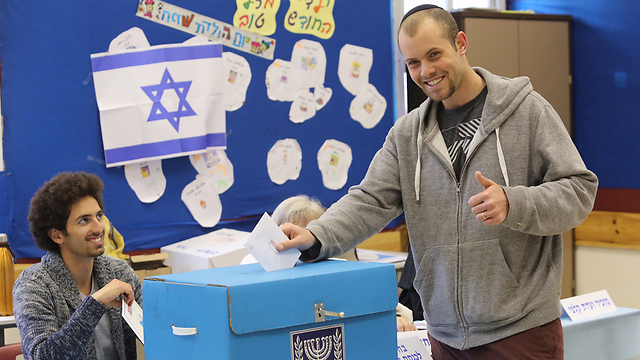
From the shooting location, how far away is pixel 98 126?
2971mm

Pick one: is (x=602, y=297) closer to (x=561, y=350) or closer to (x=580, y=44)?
(x=561, y=350)

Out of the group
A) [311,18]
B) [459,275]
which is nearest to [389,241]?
[311,18]

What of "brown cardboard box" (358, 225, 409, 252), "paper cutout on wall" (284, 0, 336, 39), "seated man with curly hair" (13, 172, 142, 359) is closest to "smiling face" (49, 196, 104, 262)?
"seated man with curly hair" (13, 172, 142, 359)

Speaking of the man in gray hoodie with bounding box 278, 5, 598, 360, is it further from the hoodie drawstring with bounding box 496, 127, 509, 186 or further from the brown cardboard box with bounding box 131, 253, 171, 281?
the brown cardboard box with bounding box 131, 253, 171, 281

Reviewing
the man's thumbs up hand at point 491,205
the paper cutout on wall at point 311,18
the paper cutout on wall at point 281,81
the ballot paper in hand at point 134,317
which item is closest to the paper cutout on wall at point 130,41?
the paper cutout on wall at point 281,81

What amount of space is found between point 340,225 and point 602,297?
4.77ft

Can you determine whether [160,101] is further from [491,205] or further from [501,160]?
[491,205]

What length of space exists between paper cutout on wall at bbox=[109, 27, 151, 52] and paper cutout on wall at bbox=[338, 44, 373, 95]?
128 cm

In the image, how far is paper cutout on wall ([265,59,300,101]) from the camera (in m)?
3.51

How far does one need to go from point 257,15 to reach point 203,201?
116 centimetres

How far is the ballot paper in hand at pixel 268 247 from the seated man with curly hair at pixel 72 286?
874 millimetres

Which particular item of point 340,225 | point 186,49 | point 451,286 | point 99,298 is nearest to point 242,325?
point 340,225

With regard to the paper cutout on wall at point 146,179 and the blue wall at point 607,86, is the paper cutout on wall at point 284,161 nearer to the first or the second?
the paper cutout on wall at point 146,179

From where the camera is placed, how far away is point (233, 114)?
337 centimetres
